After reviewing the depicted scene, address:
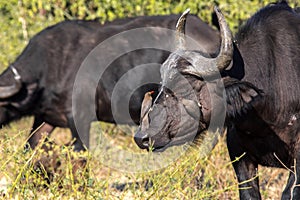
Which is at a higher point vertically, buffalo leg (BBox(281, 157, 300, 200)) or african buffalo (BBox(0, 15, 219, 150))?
buffalo leg (BBox(281, 157, 300, 200))

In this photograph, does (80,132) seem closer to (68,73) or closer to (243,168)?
(68,73)

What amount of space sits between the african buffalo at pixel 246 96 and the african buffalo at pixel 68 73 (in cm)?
267

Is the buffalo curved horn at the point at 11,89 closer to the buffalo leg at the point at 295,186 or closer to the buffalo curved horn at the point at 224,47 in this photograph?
the buffalo curved horn at the point at 224,47

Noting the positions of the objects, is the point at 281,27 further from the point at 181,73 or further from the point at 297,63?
the point at 181,73

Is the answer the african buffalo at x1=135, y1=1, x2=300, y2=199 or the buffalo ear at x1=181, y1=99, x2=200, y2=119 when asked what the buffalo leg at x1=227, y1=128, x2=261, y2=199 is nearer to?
the african buffalo at x1=135, y1=1, x2=300, y2=199

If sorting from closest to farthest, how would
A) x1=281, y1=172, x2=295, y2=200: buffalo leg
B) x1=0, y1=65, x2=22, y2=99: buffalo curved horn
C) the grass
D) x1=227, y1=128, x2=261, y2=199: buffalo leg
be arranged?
the grass → x1=281, y1=172, x2=295, y2=200: buffalo leg → x1=227, y1=128, x2=261, y2=199: buffalo leg → x1=0, y1=65, x2=22, y2=99: buffalo curved horn

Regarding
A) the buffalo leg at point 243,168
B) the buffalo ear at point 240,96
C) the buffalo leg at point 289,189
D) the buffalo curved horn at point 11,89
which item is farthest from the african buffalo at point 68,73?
the buffalo leg at point 289,189

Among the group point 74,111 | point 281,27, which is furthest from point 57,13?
point 281,27

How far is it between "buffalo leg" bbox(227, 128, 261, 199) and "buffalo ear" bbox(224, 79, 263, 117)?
403 millimetres

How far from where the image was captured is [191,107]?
4.82m

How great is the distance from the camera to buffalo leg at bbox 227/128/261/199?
532 cm

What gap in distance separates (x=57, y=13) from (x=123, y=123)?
8.29 feet

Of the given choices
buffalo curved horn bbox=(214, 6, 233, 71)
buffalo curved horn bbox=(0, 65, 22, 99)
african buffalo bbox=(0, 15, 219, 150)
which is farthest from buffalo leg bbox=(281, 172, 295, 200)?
buffalo curved horn bbox=(0, 65, 22, 99)

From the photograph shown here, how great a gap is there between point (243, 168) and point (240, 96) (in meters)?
0.75
